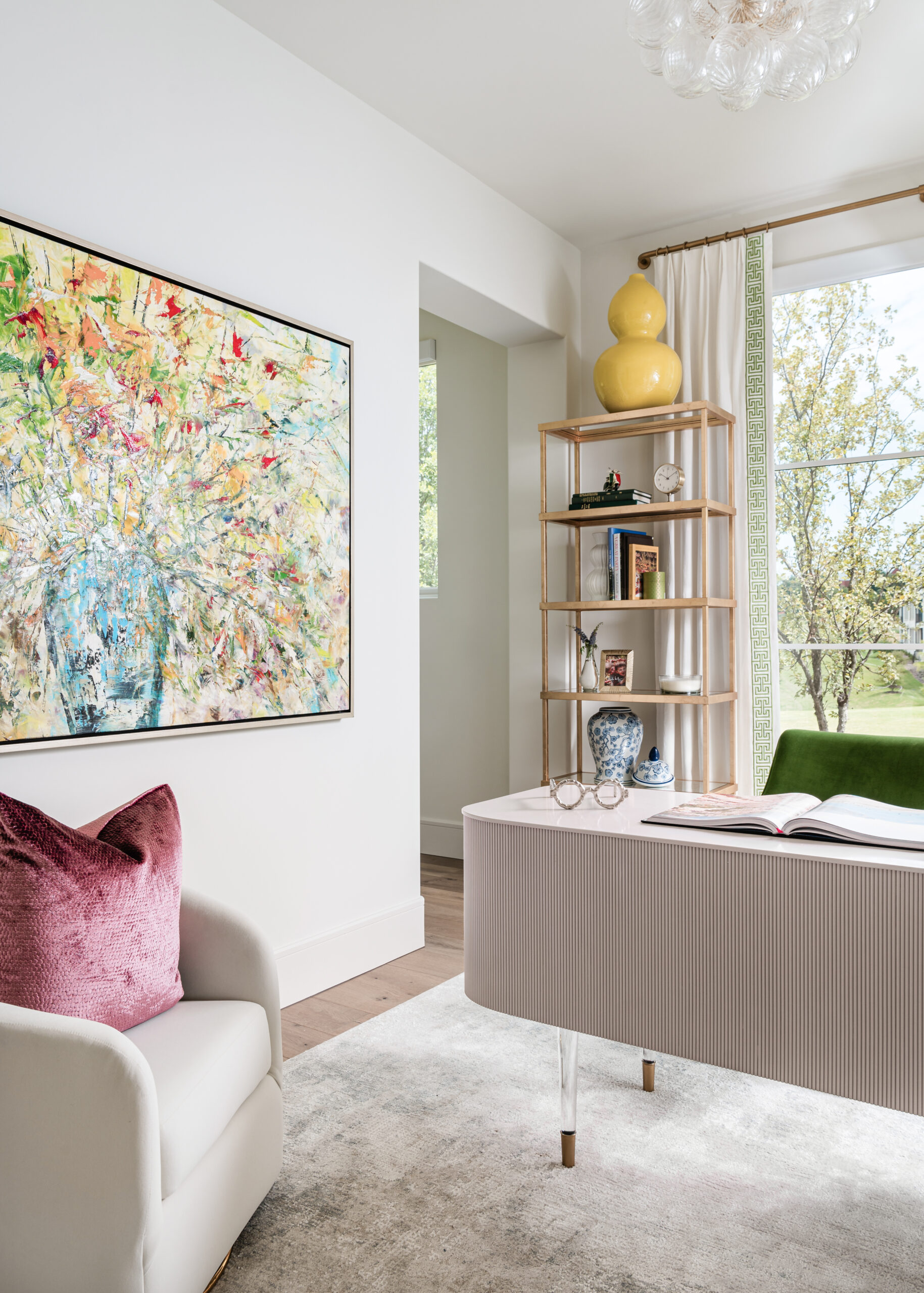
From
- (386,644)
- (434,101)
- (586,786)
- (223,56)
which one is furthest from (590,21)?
(586,786)

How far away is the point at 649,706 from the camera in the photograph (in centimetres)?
407

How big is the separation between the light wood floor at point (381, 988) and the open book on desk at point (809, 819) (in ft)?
3.91

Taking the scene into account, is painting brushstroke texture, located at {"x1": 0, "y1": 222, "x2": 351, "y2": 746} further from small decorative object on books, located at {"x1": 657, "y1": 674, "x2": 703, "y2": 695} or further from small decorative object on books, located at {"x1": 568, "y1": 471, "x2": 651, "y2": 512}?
small decorative object on books, located at {"x1": 657, "y1": 674, "x2": 703, "y2": 695}

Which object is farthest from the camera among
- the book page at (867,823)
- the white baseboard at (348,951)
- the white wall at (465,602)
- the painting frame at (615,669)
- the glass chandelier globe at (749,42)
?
the white wall at (465,602)

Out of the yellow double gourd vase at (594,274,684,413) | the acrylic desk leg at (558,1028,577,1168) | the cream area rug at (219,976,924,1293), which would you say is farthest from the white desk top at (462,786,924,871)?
the yellow double gourd vase at (594,274,684,413)

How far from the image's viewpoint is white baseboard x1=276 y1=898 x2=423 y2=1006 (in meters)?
2.72

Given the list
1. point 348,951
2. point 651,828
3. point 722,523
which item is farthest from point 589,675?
point 651,828

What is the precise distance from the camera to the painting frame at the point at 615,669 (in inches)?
149

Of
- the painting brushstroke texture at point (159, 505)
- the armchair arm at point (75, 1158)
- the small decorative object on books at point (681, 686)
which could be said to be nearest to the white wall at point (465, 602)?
the small decorative object on books at point (681, 686)

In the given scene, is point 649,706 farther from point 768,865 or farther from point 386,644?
point 768,865

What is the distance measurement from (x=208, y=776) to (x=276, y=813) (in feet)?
0.96

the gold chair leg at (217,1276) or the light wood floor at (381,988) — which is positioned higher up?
the gold chair leg at (217,1276)

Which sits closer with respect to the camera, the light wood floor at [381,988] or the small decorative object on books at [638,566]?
the light wood floor at [381,988]

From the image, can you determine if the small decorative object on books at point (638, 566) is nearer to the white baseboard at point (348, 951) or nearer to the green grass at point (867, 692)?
the green grass at point (867, 692)
